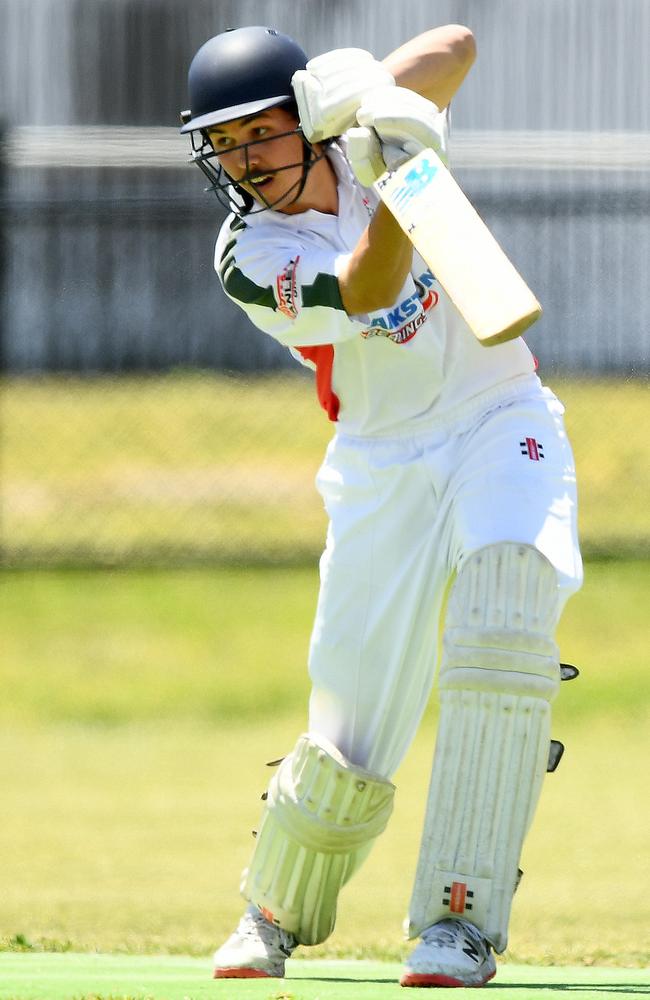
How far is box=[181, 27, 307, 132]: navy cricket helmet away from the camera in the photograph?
3014 mm

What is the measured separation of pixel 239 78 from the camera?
302 cm

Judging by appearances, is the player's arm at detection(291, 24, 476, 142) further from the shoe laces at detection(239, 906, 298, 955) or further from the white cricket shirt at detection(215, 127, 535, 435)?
the shoe laces at detection(239, 906, 298, 955)

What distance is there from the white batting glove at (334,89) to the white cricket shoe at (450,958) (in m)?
1.32

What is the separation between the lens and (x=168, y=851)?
5027mm

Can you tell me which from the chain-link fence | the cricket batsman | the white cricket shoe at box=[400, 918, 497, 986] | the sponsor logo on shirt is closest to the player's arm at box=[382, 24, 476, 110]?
the cricket batsman

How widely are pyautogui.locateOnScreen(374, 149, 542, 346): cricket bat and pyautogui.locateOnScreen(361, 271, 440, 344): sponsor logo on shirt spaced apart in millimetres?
284

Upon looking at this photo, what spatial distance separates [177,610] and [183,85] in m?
5.11

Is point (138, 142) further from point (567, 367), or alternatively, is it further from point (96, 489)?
point (567, 367)

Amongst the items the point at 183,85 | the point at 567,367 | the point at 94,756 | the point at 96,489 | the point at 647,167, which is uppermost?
the point at 183,85

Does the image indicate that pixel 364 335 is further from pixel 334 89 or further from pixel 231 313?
pixel 231 313

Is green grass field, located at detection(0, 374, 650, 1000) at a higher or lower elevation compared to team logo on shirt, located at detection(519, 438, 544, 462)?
lower

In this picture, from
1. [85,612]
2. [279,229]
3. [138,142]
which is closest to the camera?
[279,229]

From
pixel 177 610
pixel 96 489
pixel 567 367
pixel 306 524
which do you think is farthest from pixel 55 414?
pixel 567 367

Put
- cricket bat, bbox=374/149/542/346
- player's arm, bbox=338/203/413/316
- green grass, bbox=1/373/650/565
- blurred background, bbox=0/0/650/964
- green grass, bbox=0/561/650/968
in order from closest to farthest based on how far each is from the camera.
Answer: cricket bat, bbox=374/149/542/346 → player's arm, bbox=338/203/413/316 → green grass, bbox=0/561/650/968 → blurred background, bbox=0/0/650/964 → green grass, bbox=1/373/650/565
